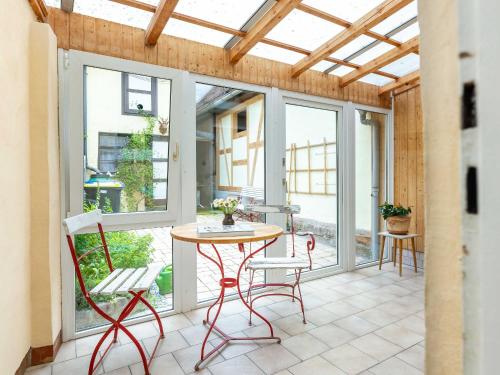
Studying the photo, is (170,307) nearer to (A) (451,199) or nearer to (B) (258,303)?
(B) (258,303)

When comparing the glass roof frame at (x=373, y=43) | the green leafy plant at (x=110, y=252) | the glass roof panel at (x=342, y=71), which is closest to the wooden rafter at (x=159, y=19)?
the green leafy plant at (x=110, y=252)

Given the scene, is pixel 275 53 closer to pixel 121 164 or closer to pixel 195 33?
pixel 195 33

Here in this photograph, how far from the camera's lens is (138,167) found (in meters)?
2.62

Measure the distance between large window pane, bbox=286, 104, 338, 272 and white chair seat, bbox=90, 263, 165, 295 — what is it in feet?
6.38

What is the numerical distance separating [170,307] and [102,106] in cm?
185

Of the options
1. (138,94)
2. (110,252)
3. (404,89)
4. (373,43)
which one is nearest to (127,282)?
(110,252)

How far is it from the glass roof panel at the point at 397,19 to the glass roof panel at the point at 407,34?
12 cm

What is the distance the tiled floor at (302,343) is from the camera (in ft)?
6.47

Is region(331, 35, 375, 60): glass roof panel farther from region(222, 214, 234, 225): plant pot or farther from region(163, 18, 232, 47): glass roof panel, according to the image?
region(222, 214, 234, 225): plant pot

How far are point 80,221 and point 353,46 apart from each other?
303cm

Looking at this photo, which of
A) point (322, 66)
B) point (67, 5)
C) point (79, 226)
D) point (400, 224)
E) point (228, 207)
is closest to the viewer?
point (79, 226)

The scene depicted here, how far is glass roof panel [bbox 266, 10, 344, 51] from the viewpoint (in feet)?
8.65

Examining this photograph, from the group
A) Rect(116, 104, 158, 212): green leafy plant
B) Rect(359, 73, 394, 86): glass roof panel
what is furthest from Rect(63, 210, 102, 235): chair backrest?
Rect(359, 73, 394, 86): glass roof panel

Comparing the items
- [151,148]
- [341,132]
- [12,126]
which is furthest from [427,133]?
[341,132]
